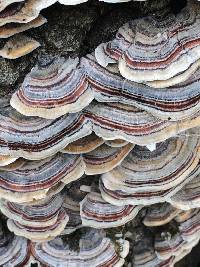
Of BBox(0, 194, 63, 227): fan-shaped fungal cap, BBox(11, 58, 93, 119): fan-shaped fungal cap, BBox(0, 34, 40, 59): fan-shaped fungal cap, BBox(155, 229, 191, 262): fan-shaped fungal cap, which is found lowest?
BBox(155, 229, 191, 262): fan-shaped fungal cap

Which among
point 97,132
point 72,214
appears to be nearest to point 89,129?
point 97,132

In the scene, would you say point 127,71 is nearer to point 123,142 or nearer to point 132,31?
point 132,31

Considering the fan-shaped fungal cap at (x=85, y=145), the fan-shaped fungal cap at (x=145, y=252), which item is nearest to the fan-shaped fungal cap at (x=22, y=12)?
the fan-shaped fungal cap at (x=85, y=145)

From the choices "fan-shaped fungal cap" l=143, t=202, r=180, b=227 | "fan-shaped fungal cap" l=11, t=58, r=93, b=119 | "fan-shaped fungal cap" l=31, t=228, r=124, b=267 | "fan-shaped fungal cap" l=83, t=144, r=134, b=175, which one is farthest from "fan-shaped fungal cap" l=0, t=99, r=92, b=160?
"fan-shaped fungal cap" l=143, t=202, r=180, b=227

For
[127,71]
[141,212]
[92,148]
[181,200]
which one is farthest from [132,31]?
[141,212]

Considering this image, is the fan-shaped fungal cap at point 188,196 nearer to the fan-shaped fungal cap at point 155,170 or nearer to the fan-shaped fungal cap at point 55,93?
the fan-shaped fungal cap at point 155,170

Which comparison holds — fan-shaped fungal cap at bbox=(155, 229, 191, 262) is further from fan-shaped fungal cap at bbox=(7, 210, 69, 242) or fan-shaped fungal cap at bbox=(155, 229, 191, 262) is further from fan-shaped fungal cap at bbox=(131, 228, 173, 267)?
fan-shaped fungal cap at bbox=(7, 210, 69, 242)

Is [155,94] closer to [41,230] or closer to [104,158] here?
[104,158]
